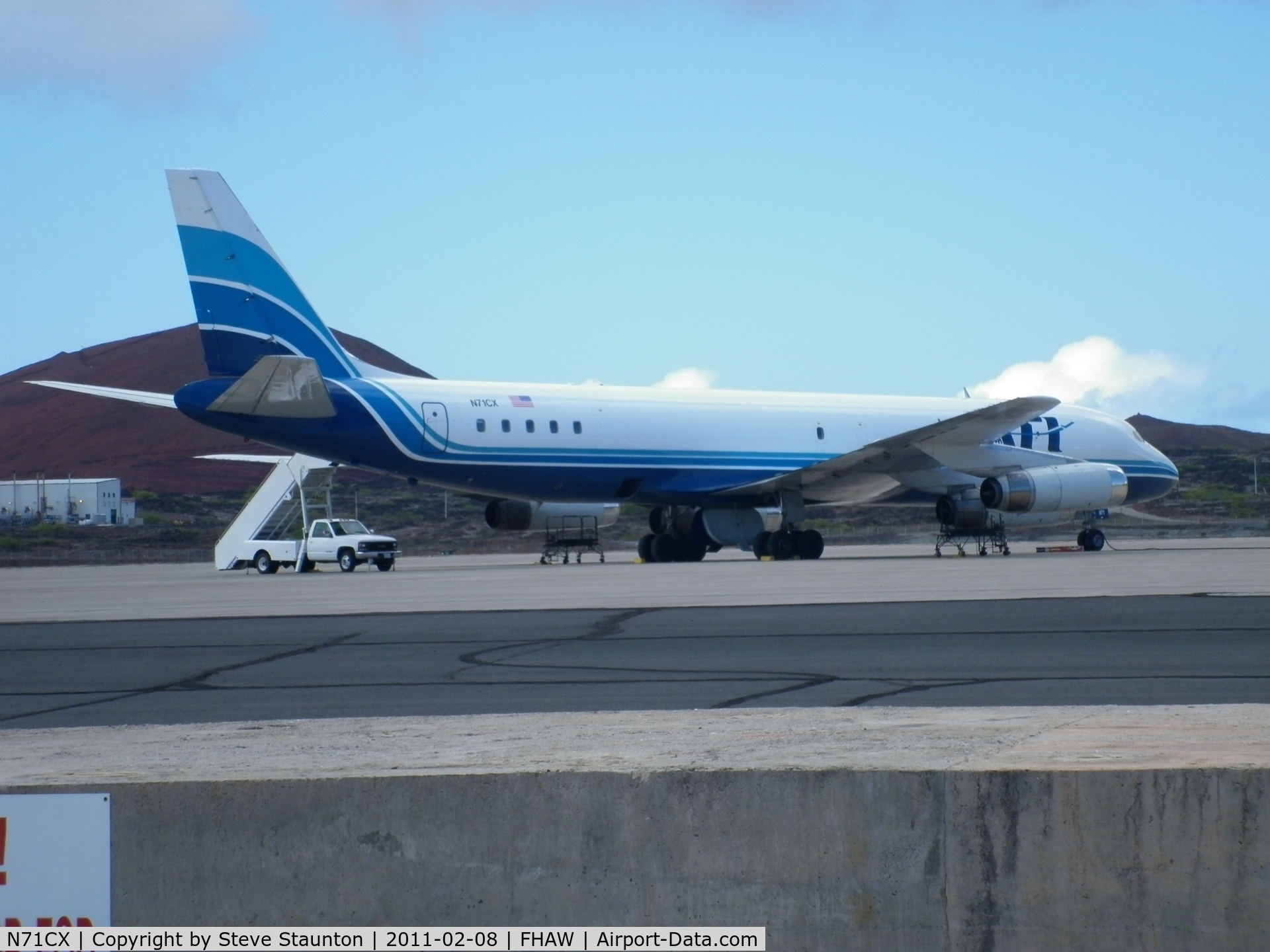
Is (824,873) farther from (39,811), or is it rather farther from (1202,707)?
(1202,707)

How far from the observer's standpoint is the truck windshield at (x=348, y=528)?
115 ft

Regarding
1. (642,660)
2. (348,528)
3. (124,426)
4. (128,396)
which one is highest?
(124,426)

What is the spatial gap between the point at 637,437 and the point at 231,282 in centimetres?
832

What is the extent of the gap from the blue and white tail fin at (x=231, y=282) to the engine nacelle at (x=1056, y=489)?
1334cm

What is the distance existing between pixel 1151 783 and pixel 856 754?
0.86 meters

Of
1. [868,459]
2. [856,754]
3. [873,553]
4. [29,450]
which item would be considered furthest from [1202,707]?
[29,450]

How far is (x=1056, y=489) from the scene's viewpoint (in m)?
29.6

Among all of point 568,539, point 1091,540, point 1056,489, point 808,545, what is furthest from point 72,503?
point 1056,489

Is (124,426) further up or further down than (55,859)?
further up

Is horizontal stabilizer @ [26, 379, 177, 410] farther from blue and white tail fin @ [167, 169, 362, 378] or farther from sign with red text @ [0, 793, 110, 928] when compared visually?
sign with red text @ [0, 793, 110, 928]

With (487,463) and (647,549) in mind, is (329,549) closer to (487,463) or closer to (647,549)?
(647,549)

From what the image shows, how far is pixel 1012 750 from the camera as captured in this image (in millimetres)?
4457

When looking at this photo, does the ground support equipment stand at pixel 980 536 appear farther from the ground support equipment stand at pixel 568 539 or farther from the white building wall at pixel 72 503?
the white building wall at pixel 72 503

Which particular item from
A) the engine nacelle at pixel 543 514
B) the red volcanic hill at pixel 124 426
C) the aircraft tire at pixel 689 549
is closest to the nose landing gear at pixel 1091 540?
the aircraft tire at pixel 689 549
